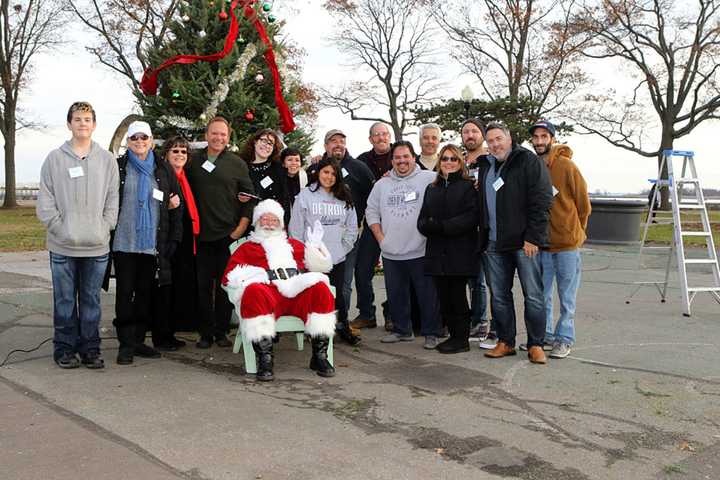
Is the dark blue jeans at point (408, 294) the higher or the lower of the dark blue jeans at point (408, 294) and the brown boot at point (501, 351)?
the higher

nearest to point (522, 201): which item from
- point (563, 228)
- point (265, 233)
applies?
point (563, 228)

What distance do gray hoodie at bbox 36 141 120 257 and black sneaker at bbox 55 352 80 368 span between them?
83cm

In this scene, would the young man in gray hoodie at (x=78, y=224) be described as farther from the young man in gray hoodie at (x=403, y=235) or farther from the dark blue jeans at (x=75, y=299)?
the young man in gray hoodie at (x=403, y=235)

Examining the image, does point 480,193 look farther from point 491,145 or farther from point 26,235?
point 26,235

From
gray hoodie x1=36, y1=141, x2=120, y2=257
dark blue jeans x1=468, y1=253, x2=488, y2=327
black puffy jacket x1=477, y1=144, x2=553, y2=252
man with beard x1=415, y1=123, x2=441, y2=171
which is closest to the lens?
gray hoodie x1=36, y1=141, x2=120, y2=257

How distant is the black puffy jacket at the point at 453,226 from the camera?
18.9 feet

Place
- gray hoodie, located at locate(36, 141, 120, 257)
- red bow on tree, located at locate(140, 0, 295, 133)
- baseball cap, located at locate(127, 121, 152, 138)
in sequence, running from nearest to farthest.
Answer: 1. gray hoodie, located at locate(36, 141, 120, 257)
2. baseball cap, located at locate(127, 121, 152, 138)
3. red bow on tree, located at locate(140, 0, 295, 133)

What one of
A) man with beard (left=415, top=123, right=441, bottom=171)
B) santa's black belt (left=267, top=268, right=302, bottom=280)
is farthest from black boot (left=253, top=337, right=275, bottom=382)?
man with beard (left=415, top=123, right=441, bottom=171)

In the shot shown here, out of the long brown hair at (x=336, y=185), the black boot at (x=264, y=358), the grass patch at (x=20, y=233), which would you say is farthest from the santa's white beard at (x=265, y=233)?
the grass patch at (x=20, y=233)

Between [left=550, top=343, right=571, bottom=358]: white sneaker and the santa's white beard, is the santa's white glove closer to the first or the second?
the santa's white beard

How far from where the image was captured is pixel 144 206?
17.8 feet

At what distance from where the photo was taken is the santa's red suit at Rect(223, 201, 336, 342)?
16.4 feet

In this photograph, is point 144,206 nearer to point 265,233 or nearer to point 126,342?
point 265,233

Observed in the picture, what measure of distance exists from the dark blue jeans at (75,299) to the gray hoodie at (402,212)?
2.45 meters
